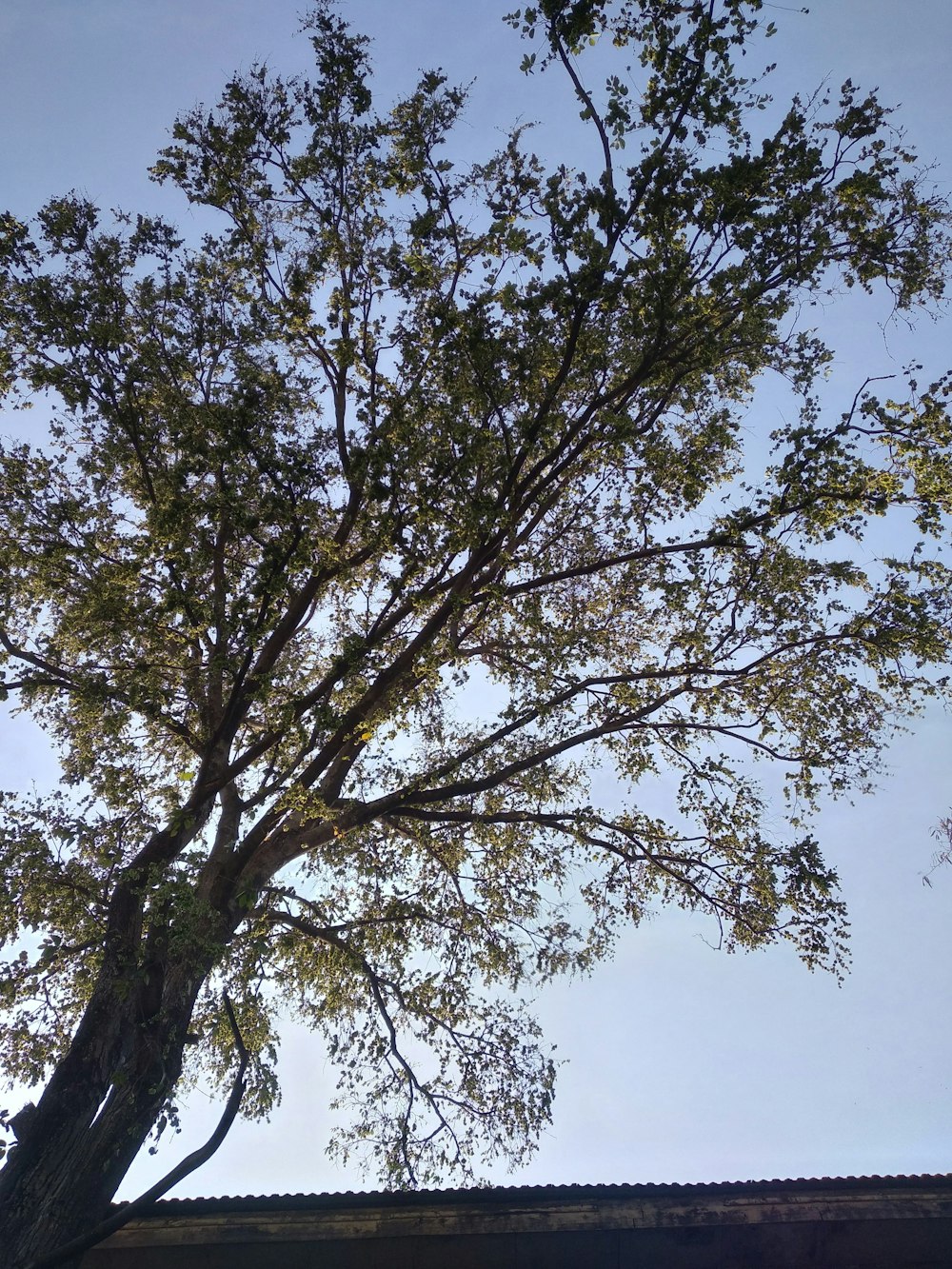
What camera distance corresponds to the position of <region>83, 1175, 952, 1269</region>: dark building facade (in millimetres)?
10352

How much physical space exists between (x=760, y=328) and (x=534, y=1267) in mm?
11662

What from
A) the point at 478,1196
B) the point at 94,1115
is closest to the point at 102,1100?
the point at 94,1115

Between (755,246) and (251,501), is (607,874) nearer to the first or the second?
(251,501)

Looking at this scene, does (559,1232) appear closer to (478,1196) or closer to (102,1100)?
(478,1196)

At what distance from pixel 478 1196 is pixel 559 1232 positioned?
3.42ft

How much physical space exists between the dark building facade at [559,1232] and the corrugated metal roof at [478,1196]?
0.05ft

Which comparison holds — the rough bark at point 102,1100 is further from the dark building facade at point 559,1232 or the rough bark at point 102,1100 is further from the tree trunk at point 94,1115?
the dark building facade at point 559,1232

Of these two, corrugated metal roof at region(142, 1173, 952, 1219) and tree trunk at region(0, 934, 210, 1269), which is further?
corrugated metal roof at region(142, 1173, 952, 1219)

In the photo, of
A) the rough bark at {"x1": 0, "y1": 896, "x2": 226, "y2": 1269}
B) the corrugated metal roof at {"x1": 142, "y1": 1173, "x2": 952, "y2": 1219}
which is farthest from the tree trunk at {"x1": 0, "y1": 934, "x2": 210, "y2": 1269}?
the corrugated metal roof at {"x1": 142, "y1": 1173, "x2": 952, "y2": 1219}

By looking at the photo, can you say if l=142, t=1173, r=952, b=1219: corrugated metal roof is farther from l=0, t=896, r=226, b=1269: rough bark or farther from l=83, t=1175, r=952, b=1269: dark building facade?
l=0, t=896, r=226, b=1269: rough bark

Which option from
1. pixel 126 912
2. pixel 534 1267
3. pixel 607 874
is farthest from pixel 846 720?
pixel 126 912

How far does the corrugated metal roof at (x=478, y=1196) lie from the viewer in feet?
34.8

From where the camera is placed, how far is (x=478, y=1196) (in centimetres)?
1065

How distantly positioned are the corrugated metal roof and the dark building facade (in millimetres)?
14
